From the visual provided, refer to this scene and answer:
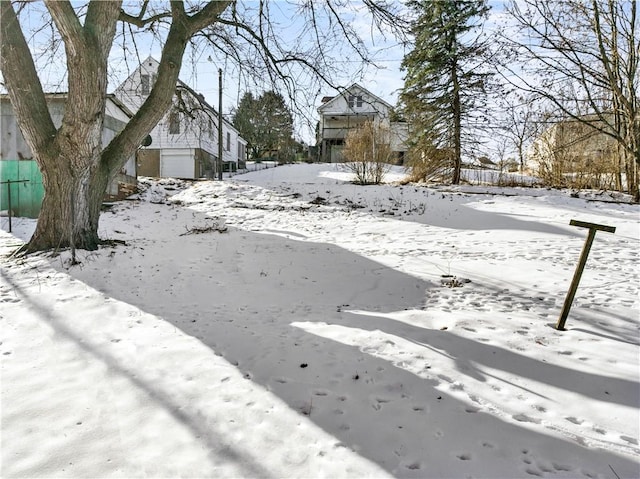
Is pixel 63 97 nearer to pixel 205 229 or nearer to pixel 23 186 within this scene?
pixel 23 186

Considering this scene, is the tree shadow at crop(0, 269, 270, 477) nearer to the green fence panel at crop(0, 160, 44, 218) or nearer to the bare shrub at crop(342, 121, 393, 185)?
the green fence panel at crop(0, 160, 44, 218)

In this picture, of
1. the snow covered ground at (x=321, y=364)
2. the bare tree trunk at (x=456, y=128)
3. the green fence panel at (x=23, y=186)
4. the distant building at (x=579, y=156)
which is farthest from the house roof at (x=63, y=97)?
the distant building at (x=579, y=156)

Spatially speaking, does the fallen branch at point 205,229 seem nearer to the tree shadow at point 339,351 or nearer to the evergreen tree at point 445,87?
the tree shadow at point 339,351

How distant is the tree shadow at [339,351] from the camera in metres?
2.08

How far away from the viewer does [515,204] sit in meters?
11.7

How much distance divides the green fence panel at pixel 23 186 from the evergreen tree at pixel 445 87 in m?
13.9

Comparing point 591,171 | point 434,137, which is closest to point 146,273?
point 434,137

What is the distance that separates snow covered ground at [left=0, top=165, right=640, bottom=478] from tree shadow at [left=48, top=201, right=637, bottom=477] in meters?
0.02

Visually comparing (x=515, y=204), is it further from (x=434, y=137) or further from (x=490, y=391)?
(x=490, y=391)

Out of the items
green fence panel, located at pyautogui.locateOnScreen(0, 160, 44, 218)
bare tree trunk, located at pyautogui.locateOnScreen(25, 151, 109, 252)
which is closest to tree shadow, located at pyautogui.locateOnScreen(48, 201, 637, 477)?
bare tree trunk, located at pyautogui.locateOnScreen(25, 151, 109, 252)

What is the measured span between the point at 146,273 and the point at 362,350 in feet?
12.5

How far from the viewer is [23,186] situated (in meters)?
10.8

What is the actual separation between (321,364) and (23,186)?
1164cm

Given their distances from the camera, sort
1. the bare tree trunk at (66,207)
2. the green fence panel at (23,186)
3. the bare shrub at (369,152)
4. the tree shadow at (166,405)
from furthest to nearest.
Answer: the bare shrub at (369,152) < the green fence panel at (23,186) < the bare tree trunk at (66,207) < the tree shadow at (166,405)
